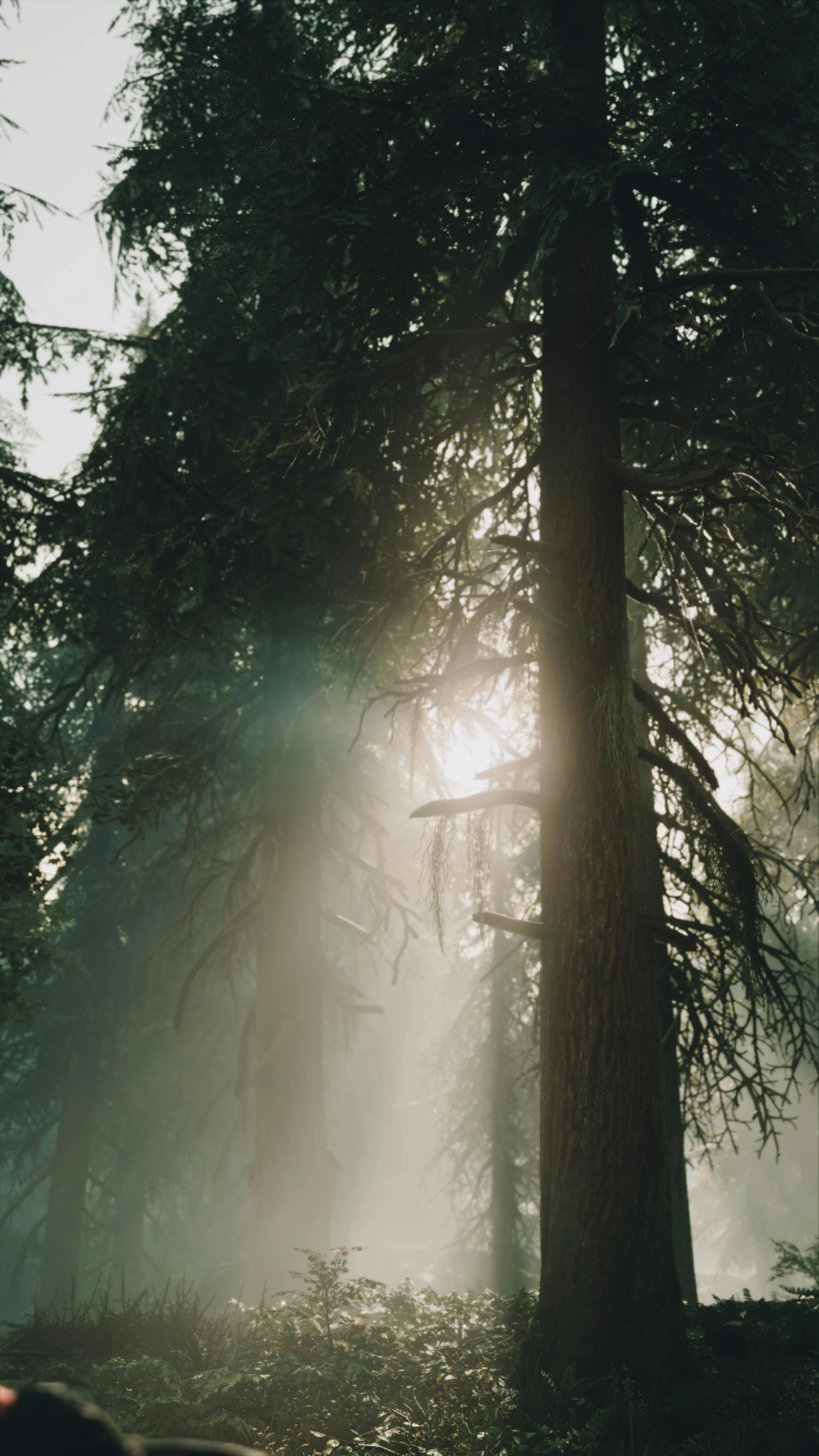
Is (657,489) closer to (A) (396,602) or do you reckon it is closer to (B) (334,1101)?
(A) (396,602)

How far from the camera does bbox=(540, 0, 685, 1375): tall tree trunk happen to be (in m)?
4.94

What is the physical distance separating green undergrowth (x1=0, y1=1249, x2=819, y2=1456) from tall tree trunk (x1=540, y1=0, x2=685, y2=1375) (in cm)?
34

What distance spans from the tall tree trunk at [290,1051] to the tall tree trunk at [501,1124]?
9.07 m

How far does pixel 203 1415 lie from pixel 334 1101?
Answer: 31139 mm

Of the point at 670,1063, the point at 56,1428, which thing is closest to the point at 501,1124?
the point at 670,1063

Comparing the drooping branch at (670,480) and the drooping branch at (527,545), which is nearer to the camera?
the drooping branch at (670,480)

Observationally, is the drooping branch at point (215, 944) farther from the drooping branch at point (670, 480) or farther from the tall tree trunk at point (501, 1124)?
the tall tree trunk at point (501, 1124)

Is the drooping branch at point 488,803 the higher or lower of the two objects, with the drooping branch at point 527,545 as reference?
lower

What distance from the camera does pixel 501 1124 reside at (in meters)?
19.6

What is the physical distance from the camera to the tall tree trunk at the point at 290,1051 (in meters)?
9.26

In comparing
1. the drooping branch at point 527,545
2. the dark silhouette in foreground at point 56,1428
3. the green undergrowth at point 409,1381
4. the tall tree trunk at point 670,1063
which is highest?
the drooping branch at point 527,545

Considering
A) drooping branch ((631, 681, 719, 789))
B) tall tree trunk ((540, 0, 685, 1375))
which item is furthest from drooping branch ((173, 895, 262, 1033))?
drooping branch ((631, 681, 719, 789))

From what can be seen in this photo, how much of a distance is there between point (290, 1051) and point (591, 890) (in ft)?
18.0

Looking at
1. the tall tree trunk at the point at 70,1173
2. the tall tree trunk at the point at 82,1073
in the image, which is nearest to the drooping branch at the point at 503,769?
the tall tree trunk at the point at 82,1073
